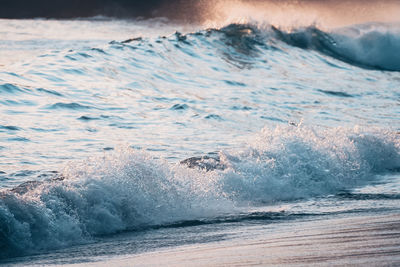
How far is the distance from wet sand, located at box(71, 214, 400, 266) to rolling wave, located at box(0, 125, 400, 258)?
83 cm

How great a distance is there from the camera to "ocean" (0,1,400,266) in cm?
584

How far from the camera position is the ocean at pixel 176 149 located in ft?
19.1

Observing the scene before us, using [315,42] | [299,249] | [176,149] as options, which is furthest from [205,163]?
[315,42]

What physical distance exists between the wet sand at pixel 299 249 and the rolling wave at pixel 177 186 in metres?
0.83

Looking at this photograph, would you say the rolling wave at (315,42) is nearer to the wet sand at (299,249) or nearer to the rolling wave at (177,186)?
the rolling wave at (177,186)

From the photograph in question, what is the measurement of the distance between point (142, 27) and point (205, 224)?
24757 millimetres

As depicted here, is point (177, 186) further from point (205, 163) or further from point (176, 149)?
point (176, 149)

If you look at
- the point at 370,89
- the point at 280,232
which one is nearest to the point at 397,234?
the point at 280,232

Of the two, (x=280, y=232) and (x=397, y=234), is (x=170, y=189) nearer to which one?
(x=280, y=232)

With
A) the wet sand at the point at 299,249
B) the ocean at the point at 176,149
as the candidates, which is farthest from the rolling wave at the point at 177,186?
the wet sand at the point at 299,249

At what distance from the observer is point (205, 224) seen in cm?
628

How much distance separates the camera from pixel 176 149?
9.20 meters

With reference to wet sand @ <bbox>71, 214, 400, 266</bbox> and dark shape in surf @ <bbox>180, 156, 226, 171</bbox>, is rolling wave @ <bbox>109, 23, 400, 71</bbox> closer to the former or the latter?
dark shape in surf @ <bbox>180, 156, 226, 171</bbox>

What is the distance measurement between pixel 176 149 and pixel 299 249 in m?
4.32
